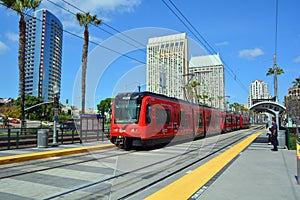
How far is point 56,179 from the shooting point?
7137 mm

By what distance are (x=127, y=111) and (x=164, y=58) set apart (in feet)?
33.5

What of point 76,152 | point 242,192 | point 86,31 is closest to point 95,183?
point 242,192

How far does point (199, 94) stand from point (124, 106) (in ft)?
194

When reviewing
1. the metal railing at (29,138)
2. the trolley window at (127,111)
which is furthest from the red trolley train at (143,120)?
the metal railing at (29,138)

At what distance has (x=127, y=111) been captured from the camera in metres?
13.8

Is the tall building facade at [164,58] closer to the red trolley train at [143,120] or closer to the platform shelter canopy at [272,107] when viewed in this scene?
the red trolley train at [143,120]

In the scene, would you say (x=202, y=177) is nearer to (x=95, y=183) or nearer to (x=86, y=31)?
(x=95, y=183)

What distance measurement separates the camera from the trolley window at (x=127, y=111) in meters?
13.4

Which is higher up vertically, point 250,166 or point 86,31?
point 86,31

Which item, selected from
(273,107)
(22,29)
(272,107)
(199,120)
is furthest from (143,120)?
(22,29)

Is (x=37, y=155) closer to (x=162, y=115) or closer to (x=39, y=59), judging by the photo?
(x=162, y=115)

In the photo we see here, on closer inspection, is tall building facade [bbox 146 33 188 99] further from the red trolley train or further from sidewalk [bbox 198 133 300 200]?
sidewalk [bbox 198 133 300 200]

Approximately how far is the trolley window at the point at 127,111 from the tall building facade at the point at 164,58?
6.60 m

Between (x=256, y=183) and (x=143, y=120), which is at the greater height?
(x=143, y=120)
